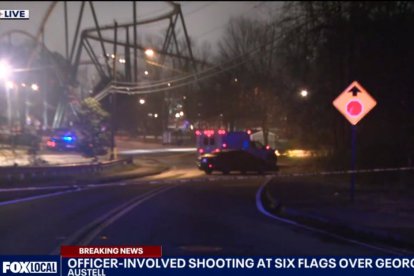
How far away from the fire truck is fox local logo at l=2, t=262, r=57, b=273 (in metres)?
29.7

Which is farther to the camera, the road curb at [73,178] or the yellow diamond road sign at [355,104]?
the road curb at [73,178]

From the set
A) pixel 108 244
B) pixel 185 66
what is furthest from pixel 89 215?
pixel 185 66

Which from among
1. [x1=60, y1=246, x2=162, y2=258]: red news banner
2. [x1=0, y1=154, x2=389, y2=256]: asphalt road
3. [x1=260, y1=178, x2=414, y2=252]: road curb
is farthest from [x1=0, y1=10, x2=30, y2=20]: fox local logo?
[x1=260, y1=178, x2=414, y2=252]: road curb

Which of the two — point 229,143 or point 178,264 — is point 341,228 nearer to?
point 178,264

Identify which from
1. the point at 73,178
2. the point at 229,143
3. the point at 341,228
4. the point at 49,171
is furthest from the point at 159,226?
the point at 229,143

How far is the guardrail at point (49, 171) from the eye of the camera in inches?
1003

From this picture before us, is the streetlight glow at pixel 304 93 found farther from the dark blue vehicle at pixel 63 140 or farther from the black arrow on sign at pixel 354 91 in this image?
the dark blue vehicle at pixel 63 140

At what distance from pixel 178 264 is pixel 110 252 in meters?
0.94

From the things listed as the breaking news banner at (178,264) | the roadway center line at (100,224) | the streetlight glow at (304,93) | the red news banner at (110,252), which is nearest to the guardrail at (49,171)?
the roadway center line at (100,224)

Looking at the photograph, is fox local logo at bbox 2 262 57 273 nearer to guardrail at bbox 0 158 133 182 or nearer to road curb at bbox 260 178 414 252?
road curb at bbox 260 178 414 252

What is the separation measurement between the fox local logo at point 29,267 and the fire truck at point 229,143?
29725mm

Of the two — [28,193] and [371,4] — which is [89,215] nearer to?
[28,193]

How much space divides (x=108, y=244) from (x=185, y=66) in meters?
51.0

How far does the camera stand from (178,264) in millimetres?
8336
